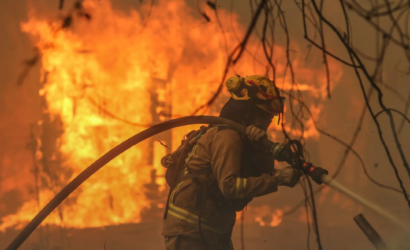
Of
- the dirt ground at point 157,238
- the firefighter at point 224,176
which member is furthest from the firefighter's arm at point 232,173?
the dirt ground at point 157,238

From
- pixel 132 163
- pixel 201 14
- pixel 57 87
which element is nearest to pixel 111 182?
pixel 132 163

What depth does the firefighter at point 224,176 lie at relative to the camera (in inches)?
55.5

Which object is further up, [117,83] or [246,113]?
[117,83]

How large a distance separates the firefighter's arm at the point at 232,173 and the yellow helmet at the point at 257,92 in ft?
0.64

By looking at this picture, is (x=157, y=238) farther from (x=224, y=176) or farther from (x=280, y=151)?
(x=280, y=151)

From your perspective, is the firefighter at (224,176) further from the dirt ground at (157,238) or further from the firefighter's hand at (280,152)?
the dirt ground at (157,238)

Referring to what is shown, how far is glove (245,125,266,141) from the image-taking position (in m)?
1.44

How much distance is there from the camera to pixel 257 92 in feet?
5.09

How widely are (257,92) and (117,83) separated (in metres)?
0.72

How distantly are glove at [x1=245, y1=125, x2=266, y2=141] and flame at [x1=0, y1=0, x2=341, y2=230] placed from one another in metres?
0.48

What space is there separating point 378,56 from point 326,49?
0.91 feet

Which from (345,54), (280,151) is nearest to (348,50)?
(345,54)

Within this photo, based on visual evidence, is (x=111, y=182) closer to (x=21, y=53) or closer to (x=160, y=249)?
(x=160, y=249)

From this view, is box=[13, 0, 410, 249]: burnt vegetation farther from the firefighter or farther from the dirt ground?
the firefighter
